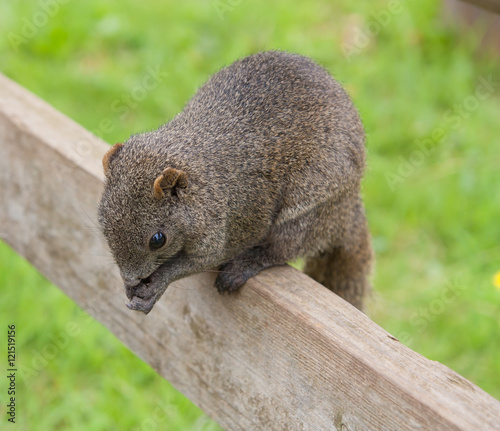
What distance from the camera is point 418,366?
5.01ft

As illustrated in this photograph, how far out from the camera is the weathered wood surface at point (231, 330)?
148cm

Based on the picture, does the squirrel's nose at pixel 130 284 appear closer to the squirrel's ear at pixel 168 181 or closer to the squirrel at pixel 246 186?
the squirrel at pixel 246 186

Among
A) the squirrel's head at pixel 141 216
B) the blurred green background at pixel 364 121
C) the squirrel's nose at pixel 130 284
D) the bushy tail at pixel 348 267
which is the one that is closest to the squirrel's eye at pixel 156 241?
the squirrel's head at pixel 141 216

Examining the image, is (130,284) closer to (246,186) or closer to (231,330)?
(231,330)

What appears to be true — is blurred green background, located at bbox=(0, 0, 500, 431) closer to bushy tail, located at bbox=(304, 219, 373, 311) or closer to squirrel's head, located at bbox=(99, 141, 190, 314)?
bushy tail, located at bbox=(304, 219, 373, 311)

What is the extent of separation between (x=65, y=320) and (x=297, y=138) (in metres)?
1.78

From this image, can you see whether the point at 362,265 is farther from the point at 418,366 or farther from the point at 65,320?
the point at 65,320

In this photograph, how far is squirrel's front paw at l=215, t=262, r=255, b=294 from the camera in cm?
193

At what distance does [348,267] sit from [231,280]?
88cm

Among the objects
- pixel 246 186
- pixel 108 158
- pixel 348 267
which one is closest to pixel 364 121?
pixel 348 267

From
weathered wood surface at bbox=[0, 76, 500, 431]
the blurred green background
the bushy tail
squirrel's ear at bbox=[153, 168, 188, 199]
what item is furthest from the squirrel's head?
the blurred green background

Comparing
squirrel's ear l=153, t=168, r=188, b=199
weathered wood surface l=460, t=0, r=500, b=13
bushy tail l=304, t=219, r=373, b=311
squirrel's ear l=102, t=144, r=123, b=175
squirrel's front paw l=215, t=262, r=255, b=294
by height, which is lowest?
bushy tail l=304, t=219, r=373, b=311

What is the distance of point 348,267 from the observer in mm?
2697

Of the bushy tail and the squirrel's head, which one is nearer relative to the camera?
the squirrel's head
